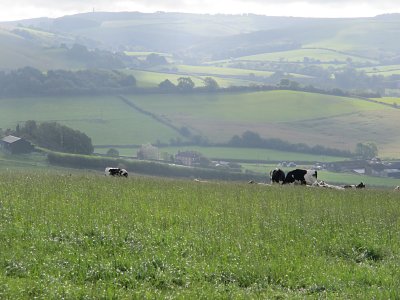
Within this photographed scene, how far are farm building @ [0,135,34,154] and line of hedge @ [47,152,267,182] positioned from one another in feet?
22.1

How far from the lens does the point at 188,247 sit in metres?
14.2

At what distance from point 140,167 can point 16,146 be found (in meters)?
19.1

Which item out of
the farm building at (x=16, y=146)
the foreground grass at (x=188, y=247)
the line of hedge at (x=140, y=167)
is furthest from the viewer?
the farm building at (x=16, y=146)

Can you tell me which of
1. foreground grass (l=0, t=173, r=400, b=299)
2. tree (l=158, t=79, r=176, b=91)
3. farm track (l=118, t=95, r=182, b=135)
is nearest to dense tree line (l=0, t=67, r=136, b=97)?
tree (l=158, t=79, r=176, b=91)

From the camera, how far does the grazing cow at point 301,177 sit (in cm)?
3397

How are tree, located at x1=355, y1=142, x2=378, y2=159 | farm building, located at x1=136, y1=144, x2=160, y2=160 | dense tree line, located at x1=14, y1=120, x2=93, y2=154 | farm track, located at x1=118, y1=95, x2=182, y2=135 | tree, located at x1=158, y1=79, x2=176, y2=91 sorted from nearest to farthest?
dense tree line, located at x1=14, y1=120, x2=93, y2=154 → farm building, located at x1=136, y1=144, x2=160, y2=160 → tree, located at x1=355, y1=142, x2=378, y2=159 → farm track, located at x1=118, y1=95, x2=182, y2=135 → tree, located at x1=158, y1=79, x2=176, y2=91

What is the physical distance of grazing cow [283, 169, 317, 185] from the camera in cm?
3397

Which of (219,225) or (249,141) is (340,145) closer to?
(249,141)

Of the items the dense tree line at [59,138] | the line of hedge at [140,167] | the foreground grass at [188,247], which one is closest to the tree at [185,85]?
the dense tree line at [59,138]

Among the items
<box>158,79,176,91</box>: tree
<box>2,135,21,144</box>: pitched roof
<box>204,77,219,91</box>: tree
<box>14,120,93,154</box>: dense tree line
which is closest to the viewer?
<box>2,135,21,144</box>: pitched roof

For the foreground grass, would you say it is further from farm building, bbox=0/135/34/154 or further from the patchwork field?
the patchwork field

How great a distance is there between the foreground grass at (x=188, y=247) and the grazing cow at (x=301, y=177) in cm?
1300

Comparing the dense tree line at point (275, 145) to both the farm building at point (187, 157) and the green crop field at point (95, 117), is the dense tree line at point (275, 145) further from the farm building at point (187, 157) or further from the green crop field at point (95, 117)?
the farm building at point (187, 157)

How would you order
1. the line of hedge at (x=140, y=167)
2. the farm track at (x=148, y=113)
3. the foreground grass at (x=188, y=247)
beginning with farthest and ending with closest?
1. the farm track at (x=148, y=113)
2. the line of hedge at (x=140, y=167)
3. the foreground grass at (x=188, y=247)
